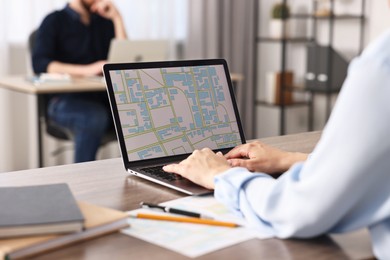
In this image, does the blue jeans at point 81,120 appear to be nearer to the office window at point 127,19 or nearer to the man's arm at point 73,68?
the man's arm at point 73,68

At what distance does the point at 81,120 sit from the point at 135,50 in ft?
1.48

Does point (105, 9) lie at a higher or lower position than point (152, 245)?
higher

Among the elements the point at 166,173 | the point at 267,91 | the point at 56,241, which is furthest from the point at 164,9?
the point at 56,241

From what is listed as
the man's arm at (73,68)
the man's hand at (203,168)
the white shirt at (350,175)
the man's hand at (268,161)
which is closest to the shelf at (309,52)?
the man's arm at (73,68)

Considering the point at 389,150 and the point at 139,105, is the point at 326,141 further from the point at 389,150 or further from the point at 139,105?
the point at 139,105

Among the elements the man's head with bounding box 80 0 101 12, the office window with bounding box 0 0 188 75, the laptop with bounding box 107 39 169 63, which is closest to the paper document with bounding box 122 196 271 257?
the laptop with bounding box 107 39 169 63

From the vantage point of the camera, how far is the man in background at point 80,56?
3.47 metres

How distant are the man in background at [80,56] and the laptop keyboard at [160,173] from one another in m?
2.09

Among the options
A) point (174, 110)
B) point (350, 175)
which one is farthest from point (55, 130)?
point (350, 175)

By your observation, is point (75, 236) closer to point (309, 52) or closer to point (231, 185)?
point (231, 185)

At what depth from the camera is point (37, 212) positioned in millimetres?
975

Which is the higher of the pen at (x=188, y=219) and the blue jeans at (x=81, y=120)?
the pen at (x=188, y=219)

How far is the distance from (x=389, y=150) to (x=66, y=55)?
306cm

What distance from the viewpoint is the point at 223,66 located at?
1.61 metres
